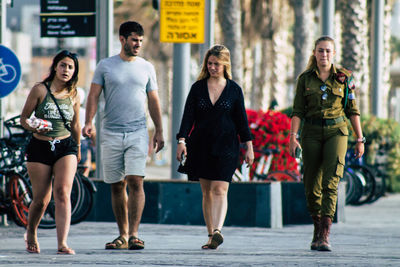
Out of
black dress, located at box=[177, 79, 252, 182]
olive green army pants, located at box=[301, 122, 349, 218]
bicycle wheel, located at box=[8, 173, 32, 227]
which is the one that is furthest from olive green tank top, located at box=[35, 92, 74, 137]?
bicycle wheel, located at box=[8, 173, 32, 227]

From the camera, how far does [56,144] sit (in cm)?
854

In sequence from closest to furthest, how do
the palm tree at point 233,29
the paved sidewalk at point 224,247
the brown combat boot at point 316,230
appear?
1. the paved sidewalk at point 224,247
2. the brown combat boot at point 316,230
3. the palm tree at point 233,29

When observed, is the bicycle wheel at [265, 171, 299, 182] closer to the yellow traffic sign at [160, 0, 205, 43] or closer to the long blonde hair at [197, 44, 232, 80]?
the yellow traffic sign at [160, 0, 205, 43]

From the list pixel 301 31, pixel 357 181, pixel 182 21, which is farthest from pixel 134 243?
pixel 301 31

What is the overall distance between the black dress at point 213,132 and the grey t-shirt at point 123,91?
45 cm

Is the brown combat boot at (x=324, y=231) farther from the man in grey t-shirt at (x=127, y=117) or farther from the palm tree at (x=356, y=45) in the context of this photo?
the palm tree at (x=356, y=45)

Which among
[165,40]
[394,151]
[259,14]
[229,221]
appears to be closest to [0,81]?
[165,40]

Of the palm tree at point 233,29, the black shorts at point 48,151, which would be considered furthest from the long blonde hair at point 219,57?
the palm tree at point 233,29

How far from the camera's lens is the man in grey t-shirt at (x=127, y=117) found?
886 centimetres

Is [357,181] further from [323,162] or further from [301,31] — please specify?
[301,31]

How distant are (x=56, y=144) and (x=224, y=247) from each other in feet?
6.01

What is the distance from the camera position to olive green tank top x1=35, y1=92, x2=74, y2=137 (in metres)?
8.58

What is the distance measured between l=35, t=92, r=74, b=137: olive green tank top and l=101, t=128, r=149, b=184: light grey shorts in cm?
41

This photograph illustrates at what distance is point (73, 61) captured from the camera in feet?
28.6
